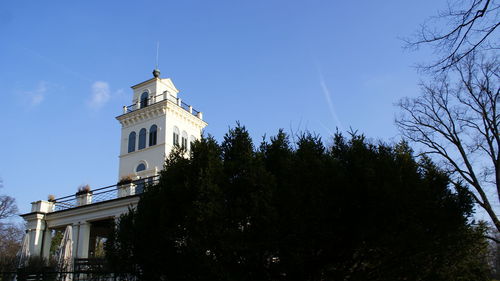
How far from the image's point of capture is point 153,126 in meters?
35.2

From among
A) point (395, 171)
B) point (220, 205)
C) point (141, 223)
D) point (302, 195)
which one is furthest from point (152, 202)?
point (395, 171)

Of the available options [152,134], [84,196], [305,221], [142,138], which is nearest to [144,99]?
[142,138]

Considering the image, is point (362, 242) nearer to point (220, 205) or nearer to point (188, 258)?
point (220, 205)

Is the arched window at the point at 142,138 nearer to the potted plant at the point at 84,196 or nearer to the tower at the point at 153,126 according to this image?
the tower at the point at 153,126

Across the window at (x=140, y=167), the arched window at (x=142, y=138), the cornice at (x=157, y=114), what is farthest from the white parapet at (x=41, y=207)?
the cornice at (x=157, y=114)

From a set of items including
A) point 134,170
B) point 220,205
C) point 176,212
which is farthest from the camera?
point 134,170

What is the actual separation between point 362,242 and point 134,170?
26.9 metres

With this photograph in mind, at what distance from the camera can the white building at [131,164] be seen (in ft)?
79.9


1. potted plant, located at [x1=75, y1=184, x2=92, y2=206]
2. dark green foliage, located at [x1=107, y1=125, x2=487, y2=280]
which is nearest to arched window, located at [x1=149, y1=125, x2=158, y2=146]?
potted plant, located at [x1=75, y1=184, x2=92, y2=206]

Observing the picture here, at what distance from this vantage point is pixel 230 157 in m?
12.6

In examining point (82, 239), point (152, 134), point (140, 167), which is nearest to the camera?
point (82, 239)

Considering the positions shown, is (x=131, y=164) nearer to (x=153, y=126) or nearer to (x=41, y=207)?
(x=153, y=126)

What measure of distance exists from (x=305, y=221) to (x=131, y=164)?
2722 cm

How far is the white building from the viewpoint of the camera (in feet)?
79.9
